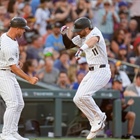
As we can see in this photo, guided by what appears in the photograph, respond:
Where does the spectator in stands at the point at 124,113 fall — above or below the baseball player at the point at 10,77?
below

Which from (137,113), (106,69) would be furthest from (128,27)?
(106,69)

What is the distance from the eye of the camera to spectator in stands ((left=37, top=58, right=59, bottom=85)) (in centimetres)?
1409

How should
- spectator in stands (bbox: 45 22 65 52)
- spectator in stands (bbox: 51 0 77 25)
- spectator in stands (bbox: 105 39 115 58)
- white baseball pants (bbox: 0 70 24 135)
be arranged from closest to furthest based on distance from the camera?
1. white baseball pants (bbox: 0 70 24 135)
2. spectator in stands (bbox: 45 22 65 52)
3. spectator in stands (bbox: 105 39 115 58)
4. spectator in stands (bbox: 51 0 77 25)

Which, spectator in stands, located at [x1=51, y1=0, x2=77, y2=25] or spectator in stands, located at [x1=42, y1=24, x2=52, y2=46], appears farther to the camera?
spectator in stands, located at [x1=51, y1=0, x2=77, y2=25]

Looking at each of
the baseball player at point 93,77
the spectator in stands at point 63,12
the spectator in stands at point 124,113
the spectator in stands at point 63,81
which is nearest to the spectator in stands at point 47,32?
the spectator in stands at point 63,12

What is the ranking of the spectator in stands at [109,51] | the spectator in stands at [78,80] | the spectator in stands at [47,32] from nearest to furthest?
the spectator in stands at [78,80] < the spectator in stands at [47,32] < the spectator in stands at [109,51]

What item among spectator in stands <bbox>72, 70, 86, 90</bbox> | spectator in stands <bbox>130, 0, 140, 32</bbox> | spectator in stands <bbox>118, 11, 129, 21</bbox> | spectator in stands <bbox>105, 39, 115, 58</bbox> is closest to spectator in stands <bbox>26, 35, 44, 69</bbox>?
spectator in stands <bbox>72, 70, 86, 90</bbox>

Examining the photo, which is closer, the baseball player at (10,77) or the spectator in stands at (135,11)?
the baseball player at (10,77)

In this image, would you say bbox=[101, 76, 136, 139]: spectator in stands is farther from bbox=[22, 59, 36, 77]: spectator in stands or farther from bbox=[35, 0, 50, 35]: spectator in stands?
bbox=[35, 0, 50, 35]: spectator in stands

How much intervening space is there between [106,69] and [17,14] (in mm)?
6104

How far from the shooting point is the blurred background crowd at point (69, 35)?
46.4 ft

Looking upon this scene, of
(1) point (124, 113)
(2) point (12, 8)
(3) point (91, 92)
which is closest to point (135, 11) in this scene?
(2) point (12, 8)

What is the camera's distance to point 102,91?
12.8 metres

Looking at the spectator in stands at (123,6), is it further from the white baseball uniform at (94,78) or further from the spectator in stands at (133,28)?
the white baseball uniform at (94,78)
